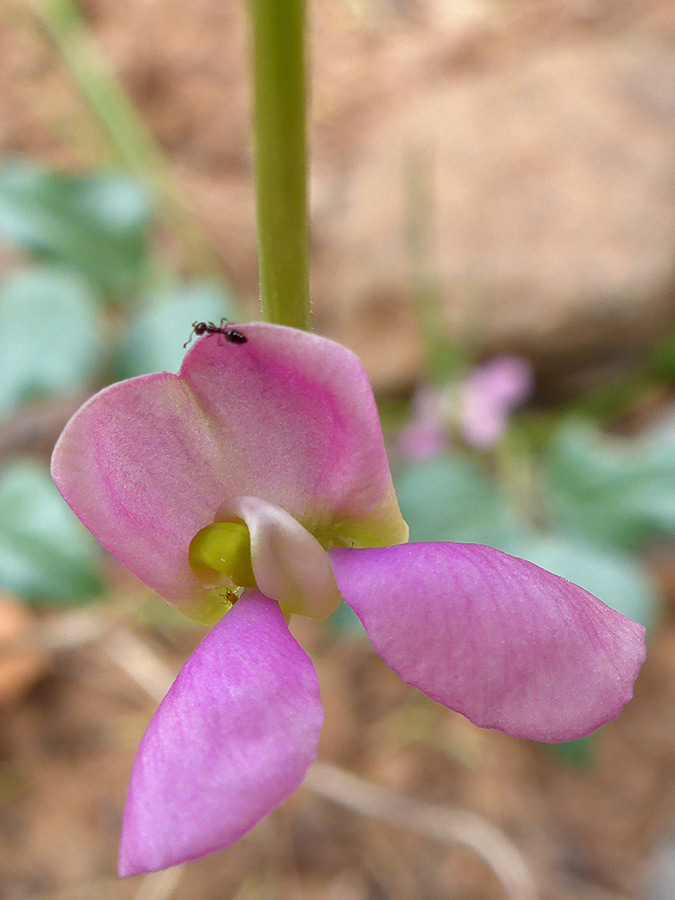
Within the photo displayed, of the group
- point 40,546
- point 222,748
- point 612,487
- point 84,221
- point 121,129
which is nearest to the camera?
point 222,748

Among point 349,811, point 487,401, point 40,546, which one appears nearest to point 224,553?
point 40,546

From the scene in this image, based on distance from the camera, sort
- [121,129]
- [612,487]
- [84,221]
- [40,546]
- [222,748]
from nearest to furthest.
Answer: [222,748], [40,546], [612,487], [84,221], [121,129]

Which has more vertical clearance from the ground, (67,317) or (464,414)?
(67,317)

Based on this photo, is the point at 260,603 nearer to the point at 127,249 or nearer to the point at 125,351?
the point at 125,351

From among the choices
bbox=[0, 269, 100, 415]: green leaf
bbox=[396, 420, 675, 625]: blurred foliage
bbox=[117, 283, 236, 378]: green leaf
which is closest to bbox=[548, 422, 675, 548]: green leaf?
bbox=[396, 420, 675, 625]: blurred foliage

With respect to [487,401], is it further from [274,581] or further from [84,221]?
[274,581]

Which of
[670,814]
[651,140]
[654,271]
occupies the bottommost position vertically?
[670,814]

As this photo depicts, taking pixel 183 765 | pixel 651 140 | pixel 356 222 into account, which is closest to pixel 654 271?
pixel 651 140

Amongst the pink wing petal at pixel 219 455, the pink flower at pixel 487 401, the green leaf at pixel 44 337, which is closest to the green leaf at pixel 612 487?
the pink flower at pixel 487 401
